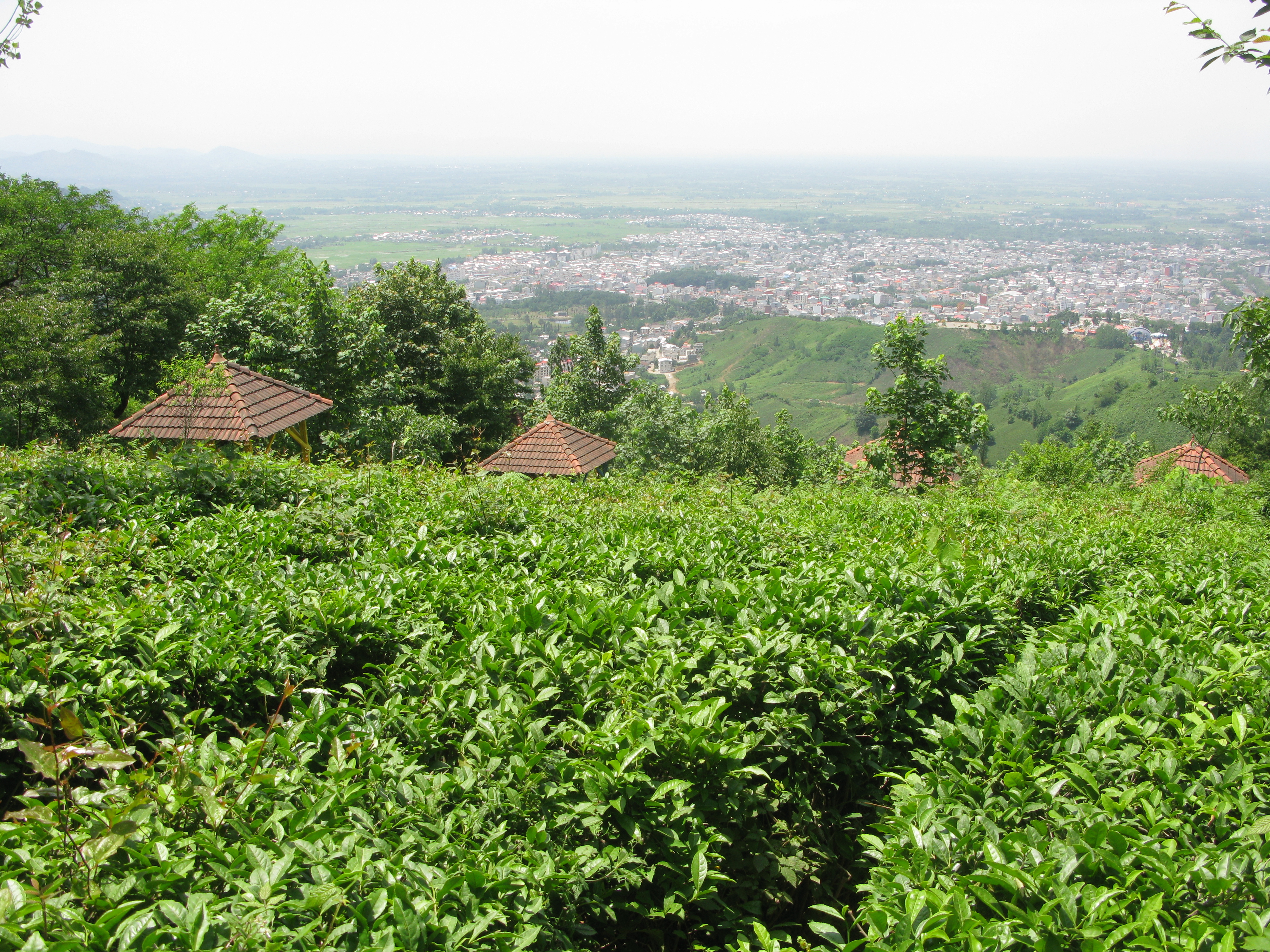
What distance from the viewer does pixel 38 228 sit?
19.4m

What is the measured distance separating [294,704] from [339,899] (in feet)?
2.69

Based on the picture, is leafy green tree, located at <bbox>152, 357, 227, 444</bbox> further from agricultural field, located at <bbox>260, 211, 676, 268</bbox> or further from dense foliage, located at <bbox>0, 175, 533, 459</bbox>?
agricultural field, located at <bbox>260, 211, 676, 268</bbox>

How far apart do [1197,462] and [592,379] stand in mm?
16182

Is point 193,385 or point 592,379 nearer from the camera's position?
point 193,385

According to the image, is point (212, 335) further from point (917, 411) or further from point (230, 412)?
point (917, 411)

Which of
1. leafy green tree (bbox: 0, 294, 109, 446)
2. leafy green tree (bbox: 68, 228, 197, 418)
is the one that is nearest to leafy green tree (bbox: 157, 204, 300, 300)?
leafy green tree (bbox: 68, 228, 197, 418)

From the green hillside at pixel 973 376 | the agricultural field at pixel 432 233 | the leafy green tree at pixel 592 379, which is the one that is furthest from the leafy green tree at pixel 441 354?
the agricultural field at pixel 432 233

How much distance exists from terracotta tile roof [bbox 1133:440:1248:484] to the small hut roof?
1759 centimetres

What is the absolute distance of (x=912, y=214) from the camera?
587 feet

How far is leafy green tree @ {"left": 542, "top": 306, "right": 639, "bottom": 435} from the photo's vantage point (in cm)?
1791

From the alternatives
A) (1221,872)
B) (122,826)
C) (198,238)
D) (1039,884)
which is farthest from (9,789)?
(198,238)

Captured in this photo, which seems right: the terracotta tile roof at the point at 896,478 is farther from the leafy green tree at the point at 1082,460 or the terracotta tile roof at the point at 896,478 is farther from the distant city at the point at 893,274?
the distant city at the point at 893,274

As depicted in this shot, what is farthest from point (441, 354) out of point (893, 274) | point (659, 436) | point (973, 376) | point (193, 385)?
point (893, 274)

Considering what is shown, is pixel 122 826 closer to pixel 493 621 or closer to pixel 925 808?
pixel 493 621
